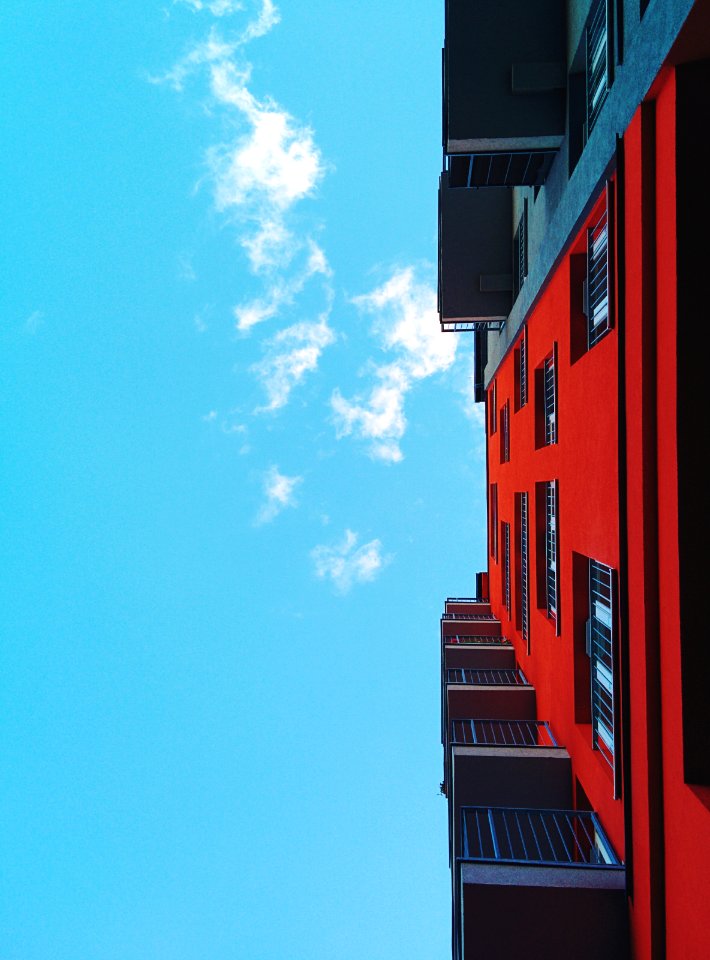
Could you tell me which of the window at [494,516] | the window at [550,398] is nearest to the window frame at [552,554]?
the window at [550,398]

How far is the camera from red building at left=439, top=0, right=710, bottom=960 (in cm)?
628

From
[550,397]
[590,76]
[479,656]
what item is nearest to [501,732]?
[479,656]

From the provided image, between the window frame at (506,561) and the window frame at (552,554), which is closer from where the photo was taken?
the window frame at (552,554)

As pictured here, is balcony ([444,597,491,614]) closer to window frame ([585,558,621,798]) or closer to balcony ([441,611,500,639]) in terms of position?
balcony ([441,611,500,639])

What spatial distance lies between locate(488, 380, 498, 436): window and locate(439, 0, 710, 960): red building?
5991mm

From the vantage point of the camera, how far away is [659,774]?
6.76 meters

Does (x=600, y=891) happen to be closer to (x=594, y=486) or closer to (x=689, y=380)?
(x=594, y=486)

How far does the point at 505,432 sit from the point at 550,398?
6.15 metres

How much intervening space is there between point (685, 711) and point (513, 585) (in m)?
12.2

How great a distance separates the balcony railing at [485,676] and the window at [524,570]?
1145 mm

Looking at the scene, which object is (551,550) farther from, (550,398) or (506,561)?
(506,561)

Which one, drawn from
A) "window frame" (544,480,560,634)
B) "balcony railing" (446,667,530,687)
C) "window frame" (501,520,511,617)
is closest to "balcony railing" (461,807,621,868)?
"window frame" (544,480,560,634)

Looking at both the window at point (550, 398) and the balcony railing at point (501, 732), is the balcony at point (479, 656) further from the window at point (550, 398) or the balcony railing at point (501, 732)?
the window at point (550, 398)

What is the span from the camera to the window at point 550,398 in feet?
43.3
